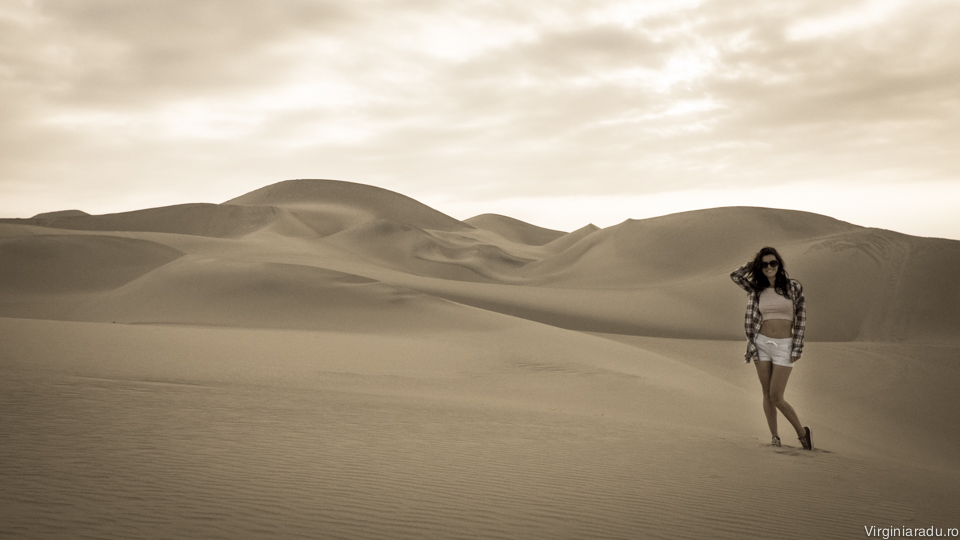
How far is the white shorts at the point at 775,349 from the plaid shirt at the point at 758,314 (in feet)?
0.17

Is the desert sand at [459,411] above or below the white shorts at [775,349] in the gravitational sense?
below

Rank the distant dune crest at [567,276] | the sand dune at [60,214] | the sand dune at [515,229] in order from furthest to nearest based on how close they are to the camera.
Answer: the sand dune at [515,229], the sand dune at [60,214], the distant dune crest at [567,276]

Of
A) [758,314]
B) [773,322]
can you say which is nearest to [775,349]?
[773,322]

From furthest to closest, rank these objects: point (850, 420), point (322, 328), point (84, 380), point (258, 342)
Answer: point (322, 328), point (258, 342), point (850, 420), point (84, 380)

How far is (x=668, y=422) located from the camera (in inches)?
419

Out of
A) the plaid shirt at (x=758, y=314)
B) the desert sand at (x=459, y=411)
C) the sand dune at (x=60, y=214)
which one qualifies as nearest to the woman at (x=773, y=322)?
the plaid shirt at (x=758, y=314)

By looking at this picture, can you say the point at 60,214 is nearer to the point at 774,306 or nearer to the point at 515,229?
the point at 515,229

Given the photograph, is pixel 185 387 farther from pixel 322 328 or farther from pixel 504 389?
pixel 322 328

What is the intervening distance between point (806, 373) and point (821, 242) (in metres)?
26.5

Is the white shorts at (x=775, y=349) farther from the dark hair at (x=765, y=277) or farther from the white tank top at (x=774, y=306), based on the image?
the dark hair at (x=765, y=277)

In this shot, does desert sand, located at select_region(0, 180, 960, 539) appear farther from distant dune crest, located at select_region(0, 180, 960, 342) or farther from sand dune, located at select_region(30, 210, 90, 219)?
sand dune, located at select_region(30, 210, 90, 219)

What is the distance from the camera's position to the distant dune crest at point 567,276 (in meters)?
29.5

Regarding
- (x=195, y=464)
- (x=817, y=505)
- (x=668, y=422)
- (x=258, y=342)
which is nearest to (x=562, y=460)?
(x=817, y=505)

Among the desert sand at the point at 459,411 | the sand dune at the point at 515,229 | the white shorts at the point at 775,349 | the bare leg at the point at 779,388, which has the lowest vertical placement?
the desert sand at the point at 459,411
